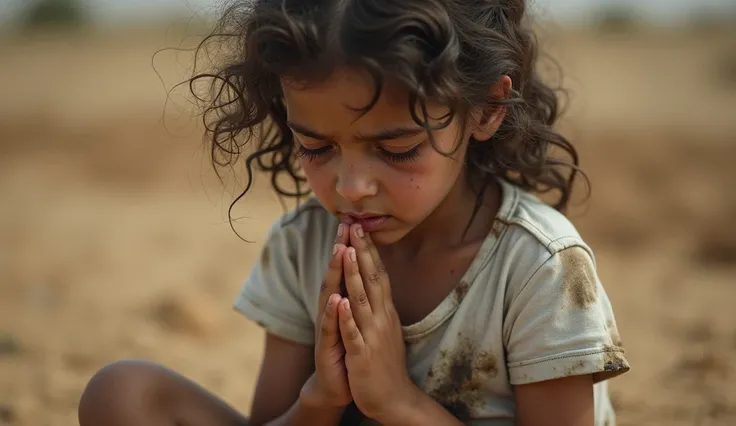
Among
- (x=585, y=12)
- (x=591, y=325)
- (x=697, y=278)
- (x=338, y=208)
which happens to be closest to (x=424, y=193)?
(x=338, y=208)

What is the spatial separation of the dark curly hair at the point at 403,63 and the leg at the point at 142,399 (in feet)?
2.00

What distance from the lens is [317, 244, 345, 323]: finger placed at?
236 cm

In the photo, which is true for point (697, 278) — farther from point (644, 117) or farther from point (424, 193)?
point (644, 117)

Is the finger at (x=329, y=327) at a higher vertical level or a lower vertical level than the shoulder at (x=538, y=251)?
lower

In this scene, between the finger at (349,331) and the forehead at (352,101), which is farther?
the finger at (349,331)

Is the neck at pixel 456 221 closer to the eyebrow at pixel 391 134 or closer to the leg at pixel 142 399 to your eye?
the eyebrow at pixel 391 134

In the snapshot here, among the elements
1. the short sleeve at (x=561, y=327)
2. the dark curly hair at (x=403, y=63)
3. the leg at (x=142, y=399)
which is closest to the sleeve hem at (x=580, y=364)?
the short sleeve at (x=561, y=327)

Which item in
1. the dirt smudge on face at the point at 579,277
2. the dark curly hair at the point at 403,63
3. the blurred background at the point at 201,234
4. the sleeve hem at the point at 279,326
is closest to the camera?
the dark curly hair at the point at 403,63

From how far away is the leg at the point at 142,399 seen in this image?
254 cm

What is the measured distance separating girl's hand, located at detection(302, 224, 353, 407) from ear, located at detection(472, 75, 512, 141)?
449 mm

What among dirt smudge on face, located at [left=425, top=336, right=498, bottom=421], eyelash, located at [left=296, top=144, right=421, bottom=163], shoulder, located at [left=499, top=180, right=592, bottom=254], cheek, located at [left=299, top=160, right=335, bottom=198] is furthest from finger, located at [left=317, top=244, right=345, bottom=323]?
shoulder, located at [left=499, top=180, right=592, bottom=254]

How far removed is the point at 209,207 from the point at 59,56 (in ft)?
37.4

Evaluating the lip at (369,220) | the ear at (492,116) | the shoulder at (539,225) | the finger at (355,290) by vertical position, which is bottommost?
the finger at (355,290)

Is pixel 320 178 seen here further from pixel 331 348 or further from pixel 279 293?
pixel 279 293
